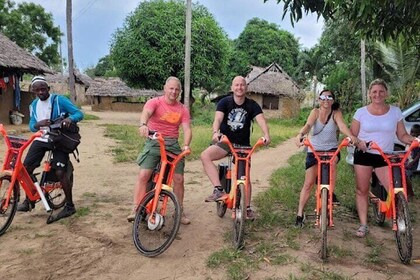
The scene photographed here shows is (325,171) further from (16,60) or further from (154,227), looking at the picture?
(16,60)

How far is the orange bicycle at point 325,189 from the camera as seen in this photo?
400cm

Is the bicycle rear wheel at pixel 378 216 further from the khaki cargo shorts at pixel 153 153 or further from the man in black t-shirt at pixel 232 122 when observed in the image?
the khaki cargo shorts at pixel 153 153

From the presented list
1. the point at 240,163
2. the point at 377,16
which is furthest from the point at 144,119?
the point at 377,16

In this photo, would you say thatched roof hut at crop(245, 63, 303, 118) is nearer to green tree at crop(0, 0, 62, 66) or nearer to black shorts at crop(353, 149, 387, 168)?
green tree at crop(0, 0, 62, 66)

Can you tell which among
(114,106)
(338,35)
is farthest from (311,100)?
(114,106)

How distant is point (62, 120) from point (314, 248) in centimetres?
308

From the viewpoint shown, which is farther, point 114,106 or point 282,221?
point 114,106

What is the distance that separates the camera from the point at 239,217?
4227mm

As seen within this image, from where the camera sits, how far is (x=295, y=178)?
312 inches

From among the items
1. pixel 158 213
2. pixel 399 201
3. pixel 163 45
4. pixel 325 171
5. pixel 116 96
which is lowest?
pixel 158 213

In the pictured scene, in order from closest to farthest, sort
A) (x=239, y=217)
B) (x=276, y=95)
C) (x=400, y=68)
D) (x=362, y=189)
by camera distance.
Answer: (x=239, y=217)
(x=362, y=189)
(x=400, y=68)
(x=276, y=95)

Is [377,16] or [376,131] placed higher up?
[377,16]

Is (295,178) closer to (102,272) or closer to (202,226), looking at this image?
(202,226)

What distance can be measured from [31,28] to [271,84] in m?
20.4
